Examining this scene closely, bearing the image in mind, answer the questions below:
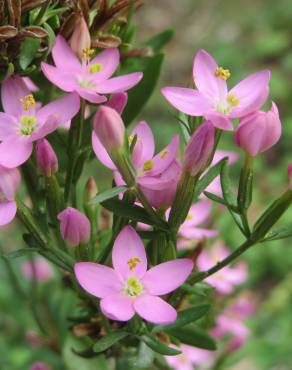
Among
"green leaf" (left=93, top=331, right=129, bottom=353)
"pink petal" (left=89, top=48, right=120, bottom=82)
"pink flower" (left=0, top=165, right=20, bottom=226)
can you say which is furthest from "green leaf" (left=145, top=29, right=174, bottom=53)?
"green leaf" (left=93, top=331, right=129, bottom=353)

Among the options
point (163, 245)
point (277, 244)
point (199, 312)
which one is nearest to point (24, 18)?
point (163, 245)

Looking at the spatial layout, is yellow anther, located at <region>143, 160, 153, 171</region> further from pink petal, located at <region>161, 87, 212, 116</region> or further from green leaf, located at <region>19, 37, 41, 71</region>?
green leaf, located at <region>19, 37, 41, 71</region>

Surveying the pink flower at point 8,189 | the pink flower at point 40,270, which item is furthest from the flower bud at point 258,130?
the pink flower at point 40,270

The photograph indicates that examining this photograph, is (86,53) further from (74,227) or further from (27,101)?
(74,227)

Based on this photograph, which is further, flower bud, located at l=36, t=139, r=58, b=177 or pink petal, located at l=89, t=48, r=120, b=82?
pink petal, located at l=89, t=48, r=120, b=82

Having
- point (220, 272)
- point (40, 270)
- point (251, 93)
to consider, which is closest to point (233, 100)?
point (251, 93)

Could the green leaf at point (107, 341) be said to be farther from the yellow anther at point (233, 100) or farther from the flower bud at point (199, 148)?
the yellow anther at point (233, 100)
